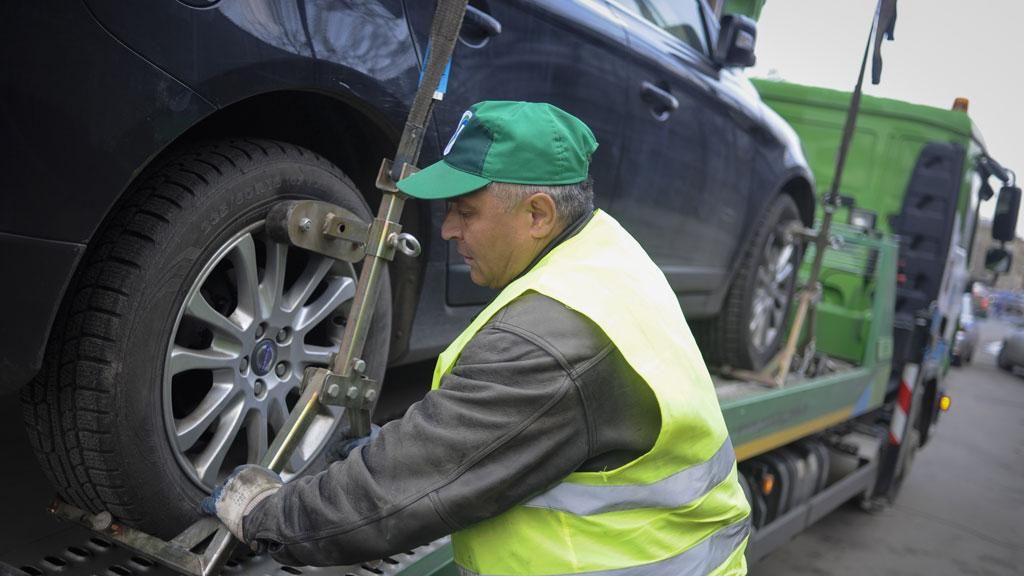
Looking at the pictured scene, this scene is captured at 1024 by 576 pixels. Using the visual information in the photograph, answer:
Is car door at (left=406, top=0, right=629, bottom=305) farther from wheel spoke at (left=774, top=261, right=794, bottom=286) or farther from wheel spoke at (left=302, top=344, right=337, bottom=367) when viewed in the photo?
wheel spoke at (left=774, top=261, right=794, bottom=286)

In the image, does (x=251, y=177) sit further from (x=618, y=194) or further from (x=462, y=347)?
(x=618, y=194)

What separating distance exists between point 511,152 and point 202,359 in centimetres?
71

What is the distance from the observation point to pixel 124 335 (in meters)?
1.55

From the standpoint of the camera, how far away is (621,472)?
1455mm

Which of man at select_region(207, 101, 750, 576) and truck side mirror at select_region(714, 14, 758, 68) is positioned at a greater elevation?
truck side mirror at select_region(714, 14, 758, 68)

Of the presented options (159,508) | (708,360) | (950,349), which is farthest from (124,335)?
(950,349)

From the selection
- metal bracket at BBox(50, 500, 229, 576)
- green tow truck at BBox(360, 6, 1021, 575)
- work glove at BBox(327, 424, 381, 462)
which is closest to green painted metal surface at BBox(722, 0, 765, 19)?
green tow truck at BBox(360, 6, 1021, 575)

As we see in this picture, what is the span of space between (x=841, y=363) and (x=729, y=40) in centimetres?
261

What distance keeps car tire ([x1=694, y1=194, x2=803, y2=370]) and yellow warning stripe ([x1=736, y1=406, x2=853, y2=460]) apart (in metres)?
0.33

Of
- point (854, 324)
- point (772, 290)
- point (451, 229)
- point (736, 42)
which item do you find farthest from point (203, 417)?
point (854, 324)

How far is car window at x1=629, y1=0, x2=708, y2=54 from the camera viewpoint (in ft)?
10.4

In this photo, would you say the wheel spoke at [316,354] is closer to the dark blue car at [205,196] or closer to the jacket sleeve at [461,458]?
the dark blue car at [205,196]

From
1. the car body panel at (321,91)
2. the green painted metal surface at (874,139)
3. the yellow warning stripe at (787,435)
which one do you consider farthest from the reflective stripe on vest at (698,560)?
A: the green painted metal surface at (874,139)

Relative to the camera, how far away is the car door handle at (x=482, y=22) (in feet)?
6.95
